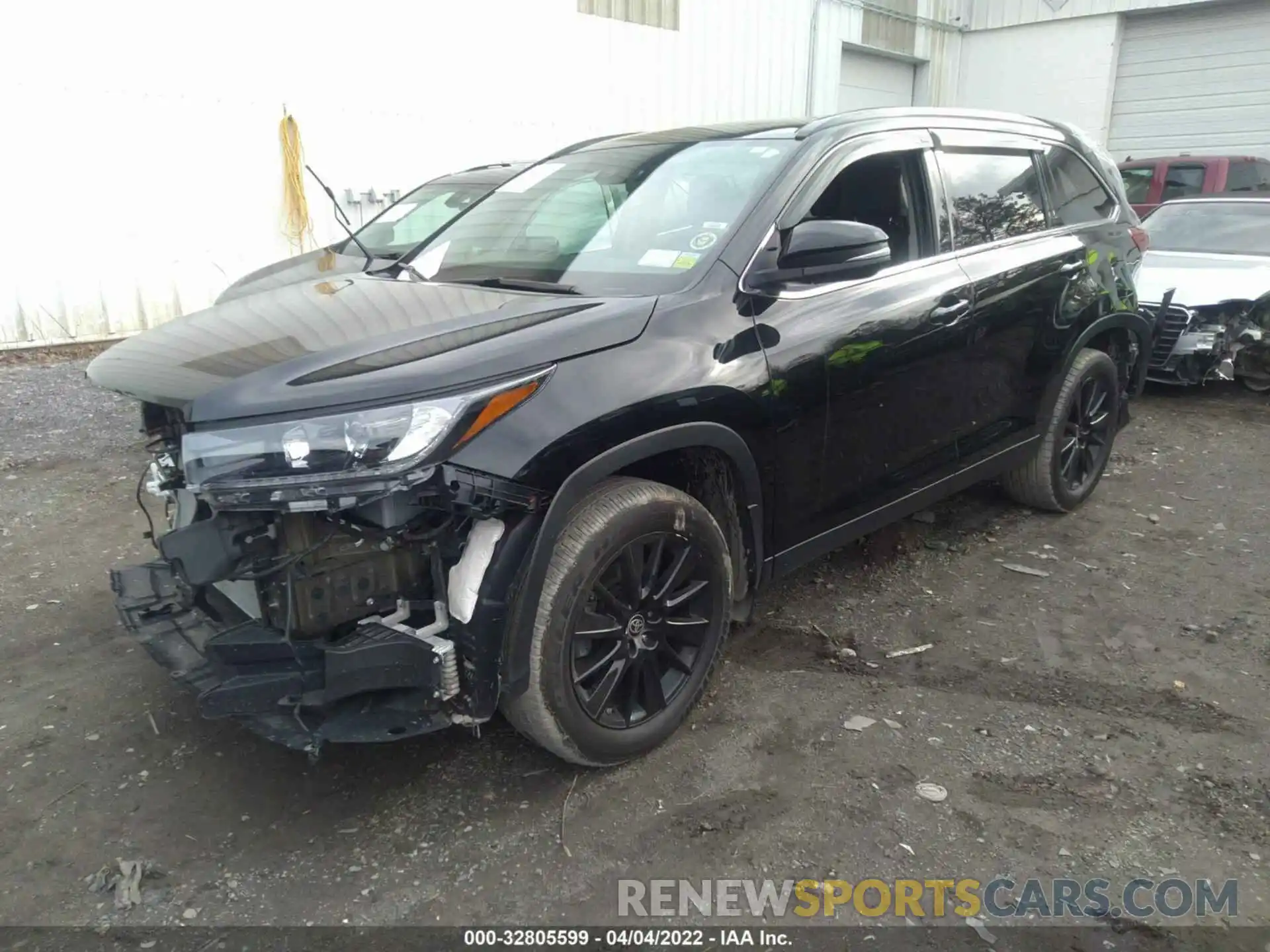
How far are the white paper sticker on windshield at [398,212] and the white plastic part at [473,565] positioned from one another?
591cm

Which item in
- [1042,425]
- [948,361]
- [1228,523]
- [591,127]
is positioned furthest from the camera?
[591,127]

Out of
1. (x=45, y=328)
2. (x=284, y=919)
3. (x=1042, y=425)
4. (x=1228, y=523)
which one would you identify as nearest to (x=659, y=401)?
(x=284, y=919)

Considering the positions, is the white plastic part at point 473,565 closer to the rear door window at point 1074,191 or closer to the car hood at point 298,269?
the rear door window at point 1074,191

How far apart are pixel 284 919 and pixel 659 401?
5.21ft

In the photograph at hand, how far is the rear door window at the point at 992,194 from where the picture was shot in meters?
3.77

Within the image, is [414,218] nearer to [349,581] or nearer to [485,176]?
[485,176]

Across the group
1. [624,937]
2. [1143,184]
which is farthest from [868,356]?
[1143,184]

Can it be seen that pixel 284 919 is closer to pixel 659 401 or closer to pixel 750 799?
pixel 750 799

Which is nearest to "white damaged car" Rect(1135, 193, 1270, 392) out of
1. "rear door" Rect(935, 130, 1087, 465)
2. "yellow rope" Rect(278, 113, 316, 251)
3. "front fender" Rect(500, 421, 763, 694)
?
"rear door" Rect(935, 130, 1087, 465)

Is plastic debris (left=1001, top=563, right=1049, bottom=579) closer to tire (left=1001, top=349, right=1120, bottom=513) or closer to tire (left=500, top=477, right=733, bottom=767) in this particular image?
tire (left=1001, top=349, right=1120, bottom=513)

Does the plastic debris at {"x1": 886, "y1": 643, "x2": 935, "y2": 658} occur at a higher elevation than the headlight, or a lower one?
lower

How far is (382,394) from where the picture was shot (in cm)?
222

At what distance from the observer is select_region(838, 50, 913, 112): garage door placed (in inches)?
650

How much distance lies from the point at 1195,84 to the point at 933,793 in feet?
58.3
